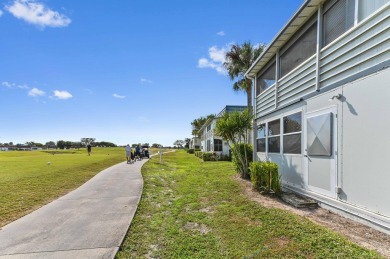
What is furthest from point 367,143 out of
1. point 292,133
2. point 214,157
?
point 214,157

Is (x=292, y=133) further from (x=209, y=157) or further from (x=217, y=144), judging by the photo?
(x=217, y=144)

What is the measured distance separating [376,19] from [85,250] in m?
6.80

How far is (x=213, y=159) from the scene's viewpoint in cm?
2742

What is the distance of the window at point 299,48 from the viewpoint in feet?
24.6

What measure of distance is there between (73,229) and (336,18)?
7.83 metres

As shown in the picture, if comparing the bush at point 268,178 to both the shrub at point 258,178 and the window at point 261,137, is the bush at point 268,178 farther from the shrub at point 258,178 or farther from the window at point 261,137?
the window at point 261,137

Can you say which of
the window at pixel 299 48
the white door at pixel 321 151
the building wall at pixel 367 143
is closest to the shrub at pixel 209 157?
the window at pixel 299 48

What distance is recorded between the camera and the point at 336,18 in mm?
6305

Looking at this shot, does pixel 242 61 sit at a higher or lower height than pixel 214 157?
higher

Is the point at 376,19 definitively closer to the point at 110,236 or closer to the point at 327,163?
the point at 327,163

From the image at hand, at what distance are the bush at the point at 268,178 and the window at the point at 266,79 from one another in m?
4.26

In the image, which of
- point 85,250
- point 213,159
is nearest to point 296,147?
point 85,250

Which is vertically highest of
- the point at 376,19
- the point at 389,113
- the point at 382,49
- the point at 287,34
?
the point at 287,34

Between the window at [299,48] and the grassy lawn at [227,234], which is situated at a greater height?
the window at [299,48]
